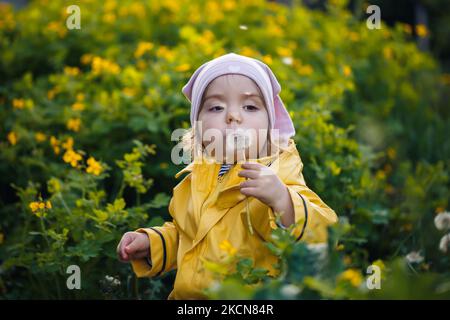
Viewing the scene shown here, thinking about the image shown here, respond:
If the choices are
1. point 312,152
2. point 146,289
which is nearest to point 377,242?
point 312,152

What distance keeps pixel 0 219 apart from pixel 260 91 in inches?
71.8

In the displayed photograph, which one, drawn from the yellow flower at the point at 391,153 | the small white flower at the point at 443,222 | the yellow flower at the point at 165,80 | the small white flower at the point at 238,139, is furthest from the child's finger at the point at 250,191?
the yellow flower at the point at 391,153

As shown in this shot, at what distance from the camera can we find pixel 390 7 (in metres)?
10.9

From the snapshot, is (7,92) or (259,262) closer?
(259,262)

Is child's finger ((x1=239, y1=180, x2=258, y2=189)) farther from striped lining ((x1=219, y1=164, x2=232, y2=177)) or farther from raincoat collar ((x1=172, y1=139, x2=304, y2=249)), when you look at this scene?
striped lining ((x1=219, y1=164, x2=232, y2=177))

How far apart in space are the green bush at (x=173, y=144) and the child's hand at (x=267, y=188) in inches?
4.7

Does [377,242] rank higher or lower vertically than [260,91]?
lower

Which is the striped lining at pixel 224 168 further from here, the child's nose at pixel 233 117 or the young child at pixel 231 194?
the child's nose at pixel 233 117

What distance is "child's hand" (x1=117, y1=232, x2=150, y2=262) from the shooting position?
7.32 ft

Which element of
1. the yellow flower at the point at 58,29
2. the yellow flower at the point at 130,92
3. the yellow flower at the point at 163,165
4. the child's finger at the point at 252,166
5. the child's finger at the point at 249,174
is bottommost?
the yellow flower at the point at 163,165

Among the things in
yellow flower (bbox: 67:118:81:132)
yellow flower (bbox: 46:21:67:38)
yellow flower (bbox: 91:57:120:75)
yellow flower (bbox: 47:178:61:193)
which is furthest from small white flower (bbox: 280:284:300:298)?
yellow flower (bbox: 46:21:67:38)

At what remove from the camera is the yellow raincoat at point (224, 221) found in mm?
2053

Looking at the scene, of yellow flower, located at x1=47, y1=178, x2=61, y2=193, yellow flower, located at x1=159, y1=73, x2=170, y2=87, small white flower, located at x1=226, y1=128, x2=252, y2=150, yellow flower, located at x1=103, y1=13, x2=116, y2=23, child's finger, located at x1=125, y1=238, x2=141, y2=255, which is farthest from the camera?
yellow flower, located at x1=103, y1=13, x2=116, y2=23
